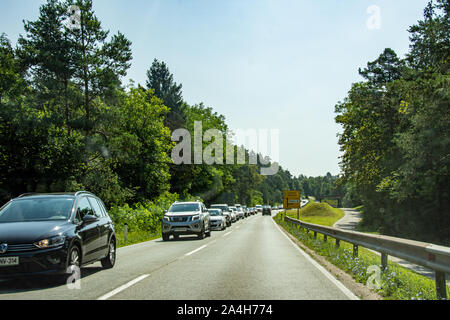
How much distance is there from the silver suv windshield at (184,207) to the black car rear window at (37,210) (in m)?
11.9

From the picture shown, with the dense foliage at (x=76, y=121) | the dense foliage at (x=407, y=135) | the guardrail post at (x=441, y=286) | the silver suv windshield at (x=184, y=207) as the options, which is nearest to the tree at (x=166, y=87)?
the dense foliage at (x=76, y=121)

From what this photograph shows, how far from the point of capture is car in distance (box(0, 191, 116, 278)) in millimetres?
6961

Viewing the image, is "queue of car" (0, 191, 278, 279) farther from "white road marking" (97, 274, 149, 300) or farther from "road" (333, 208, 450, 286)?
"road" (333, 208, 450, 286)

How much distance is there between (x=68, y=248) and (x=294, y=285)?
13.1 ft

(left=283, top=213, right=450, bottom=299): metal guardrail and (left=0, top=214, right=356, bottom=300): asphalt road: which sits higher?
(left=283, top=213, right=450, bottom=299): metal guardrail

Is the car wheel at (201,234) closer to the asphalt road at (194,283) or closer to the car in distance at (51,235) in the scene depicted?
the asphalt road at (194,283)

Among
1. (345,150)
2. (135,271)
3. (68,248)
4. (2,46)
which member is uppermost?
(2,46)

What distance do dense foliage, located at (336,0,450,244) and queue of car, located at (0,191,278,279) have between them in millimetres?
18665

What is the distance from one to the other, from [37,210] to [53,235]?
1275 mm

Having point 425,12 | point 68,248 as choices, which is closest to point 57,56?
point 425,12

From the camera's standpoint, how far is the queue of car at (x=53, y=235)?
6961mm

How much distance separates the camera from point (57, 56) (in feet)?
98.1

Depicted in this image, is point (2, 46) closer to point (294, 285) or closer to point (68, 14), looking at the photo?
point (68, 14)

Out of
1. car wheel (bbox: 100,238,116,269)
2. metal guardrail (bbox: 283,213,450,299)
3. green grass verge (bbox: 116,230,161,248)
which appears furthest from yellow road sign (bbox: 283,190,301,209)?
car wheel (bbox: 100,238,116,269)
